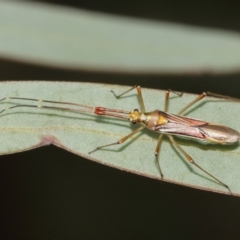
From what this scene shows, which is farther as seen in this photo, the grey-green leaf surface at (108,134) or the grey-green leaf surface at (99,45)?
the grey-green leaf surface at (99,45)

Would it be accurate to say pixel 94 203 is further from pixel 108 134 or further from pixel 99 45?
pixel 99 45

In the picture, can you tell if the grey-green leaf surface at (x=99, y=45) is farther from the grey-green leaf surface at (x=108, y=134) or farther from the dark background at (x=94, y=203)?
the grey-green leaf surface at (x=108, y=134)

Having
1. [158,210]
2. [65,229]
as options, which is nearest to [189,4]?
[158,210]

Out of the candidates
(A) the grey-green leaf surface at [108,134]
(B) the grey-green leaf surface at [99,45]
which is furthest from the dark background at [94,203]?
(A) the grey-green leaf surface at [108,134]

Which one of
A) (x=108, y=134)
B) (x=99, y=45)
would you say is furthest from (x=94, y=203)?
(x=99, y=45)

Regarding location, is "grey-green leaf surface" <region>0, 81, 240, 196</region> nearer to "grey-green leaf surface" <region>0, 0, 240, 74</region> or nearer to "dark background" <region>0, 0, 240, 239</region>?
"grey-green leaf surface" <region>0, 0, 240, 74</region>

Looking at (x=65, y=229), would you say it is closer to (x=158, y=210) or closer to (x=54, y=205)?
(x=54, y=205)

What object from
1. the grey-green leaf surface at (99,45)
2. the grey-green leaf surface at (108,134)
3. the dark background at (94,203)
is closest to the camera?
the grey-green leaf surface at (108,134)
